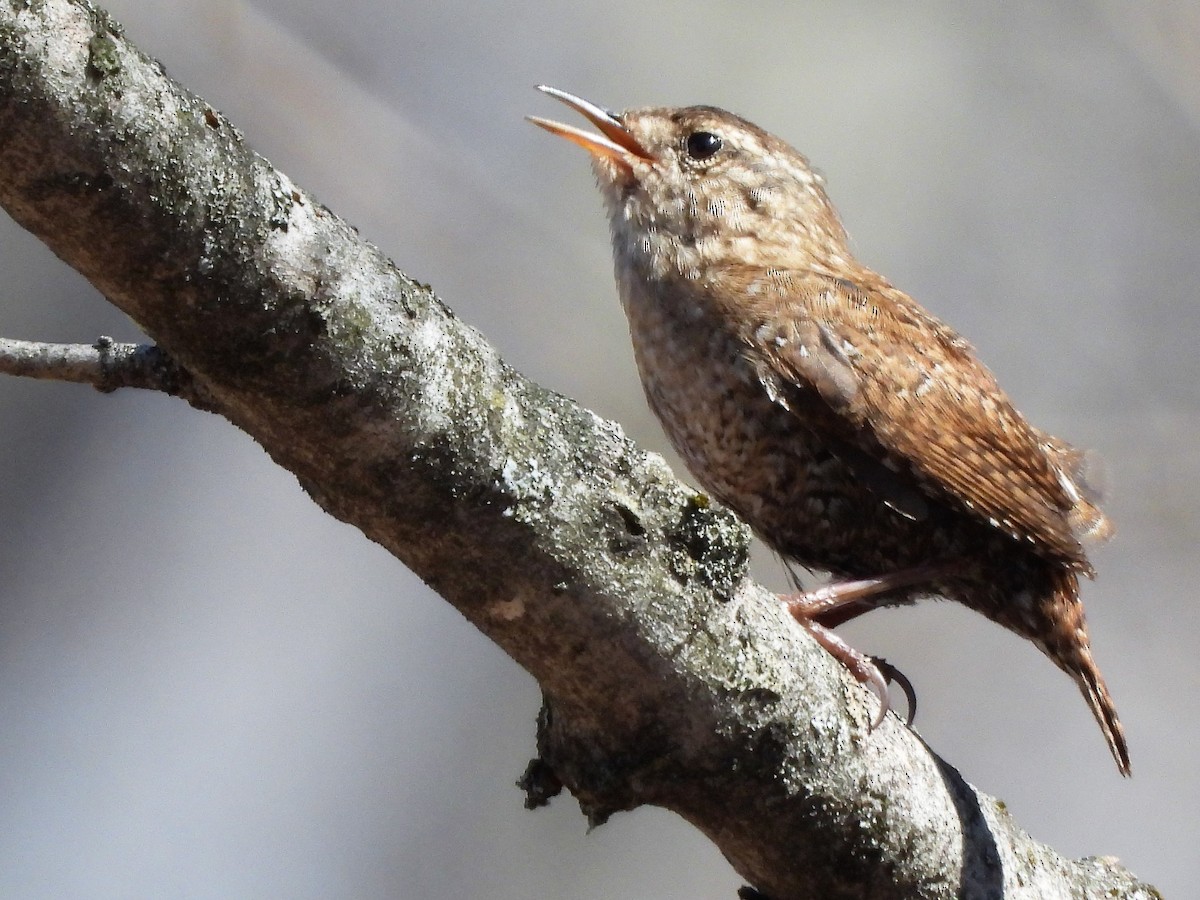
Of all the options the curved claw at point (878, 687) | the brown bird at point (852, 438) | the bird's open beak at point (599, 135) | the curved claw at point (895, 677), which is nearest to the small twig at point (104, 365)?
the curved claw at point (878, 687)

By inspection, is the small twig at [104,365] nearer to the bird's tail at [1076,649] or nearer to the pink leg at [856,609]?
the pink leg at [856,609]

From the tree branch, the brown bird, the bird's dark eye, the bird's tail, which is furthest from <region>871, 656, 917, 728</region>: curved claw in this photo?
the tree branch

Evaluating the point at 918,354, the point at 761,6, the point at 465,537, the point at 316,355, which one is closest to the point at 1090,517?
the point at 918,354

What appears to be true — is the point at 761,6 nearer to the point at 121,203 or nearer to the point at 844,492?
the point at 844,492

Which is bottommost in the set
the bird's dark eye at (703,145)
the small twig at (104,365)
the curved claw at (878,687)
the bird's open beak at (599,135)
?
the small twig at (104,365)

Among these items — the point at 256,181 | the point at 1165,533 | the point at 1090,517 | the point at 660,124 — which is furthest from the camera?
the point at 1165,533
